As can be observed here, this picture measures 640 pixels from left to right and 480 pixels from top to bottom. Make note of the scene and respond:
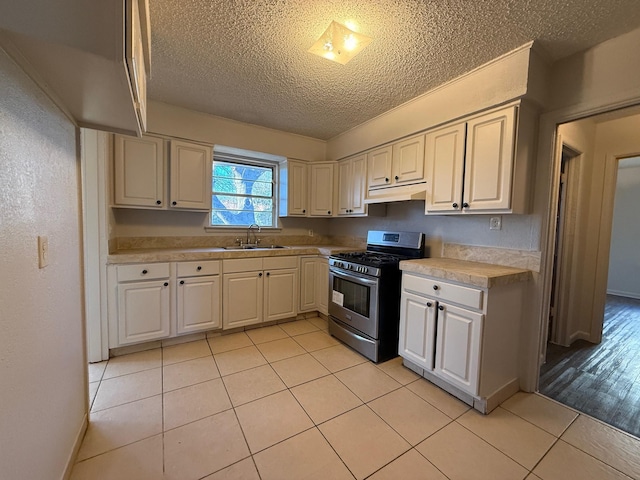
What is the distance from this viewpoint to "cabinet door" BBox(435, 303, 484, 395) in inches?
71.0

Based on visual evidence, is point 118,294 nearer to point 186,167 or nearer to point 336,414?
point 186,167

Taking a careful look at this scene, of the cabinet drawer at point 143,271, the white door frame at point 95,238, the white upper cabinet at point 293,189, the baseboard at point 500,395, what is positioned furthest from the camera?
the white upper cabinet at point 293,189

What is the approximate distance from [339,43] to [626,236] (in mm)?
6720

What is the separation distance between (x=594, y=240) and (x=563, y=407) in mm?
1858

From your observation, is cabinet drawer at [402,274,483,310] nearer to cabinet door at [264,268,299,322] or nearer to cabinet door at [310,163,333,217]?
cabinet door at [264,268,299,322]

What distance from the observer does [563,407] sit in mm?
1893

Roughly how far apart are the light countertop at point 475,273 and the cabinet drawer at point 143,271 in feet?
7.20

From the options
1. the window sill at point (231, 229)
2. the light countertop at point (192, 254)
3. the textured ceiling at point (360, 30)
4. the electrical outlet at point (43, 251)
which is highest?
the textured ceiling at point (360, 30)

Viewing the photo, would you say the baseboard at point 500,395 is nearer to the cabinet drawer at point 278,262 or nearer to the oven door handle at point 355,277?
the oven door handle at point 355,277

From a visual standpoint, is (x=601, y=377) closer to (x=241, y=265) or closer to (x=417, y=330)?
(x=417, y=330)

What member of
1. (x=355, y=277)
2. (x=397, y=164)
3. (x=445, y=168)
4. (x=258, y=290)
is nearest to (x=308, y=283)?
(x=258, y=290)

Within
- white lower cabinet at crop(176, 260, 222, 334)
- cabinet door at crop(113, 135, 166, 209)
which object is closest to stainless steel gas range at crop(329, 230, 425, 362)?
white lower cabinet at crop(176, 260, 222, 334)

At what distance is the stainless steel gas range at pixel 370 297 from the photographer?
2441 mm

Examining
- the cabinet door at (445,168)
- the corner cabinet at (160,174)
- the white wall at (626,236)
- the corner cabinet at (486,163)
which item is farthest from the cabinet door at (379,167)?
the white wall at (626,236)
